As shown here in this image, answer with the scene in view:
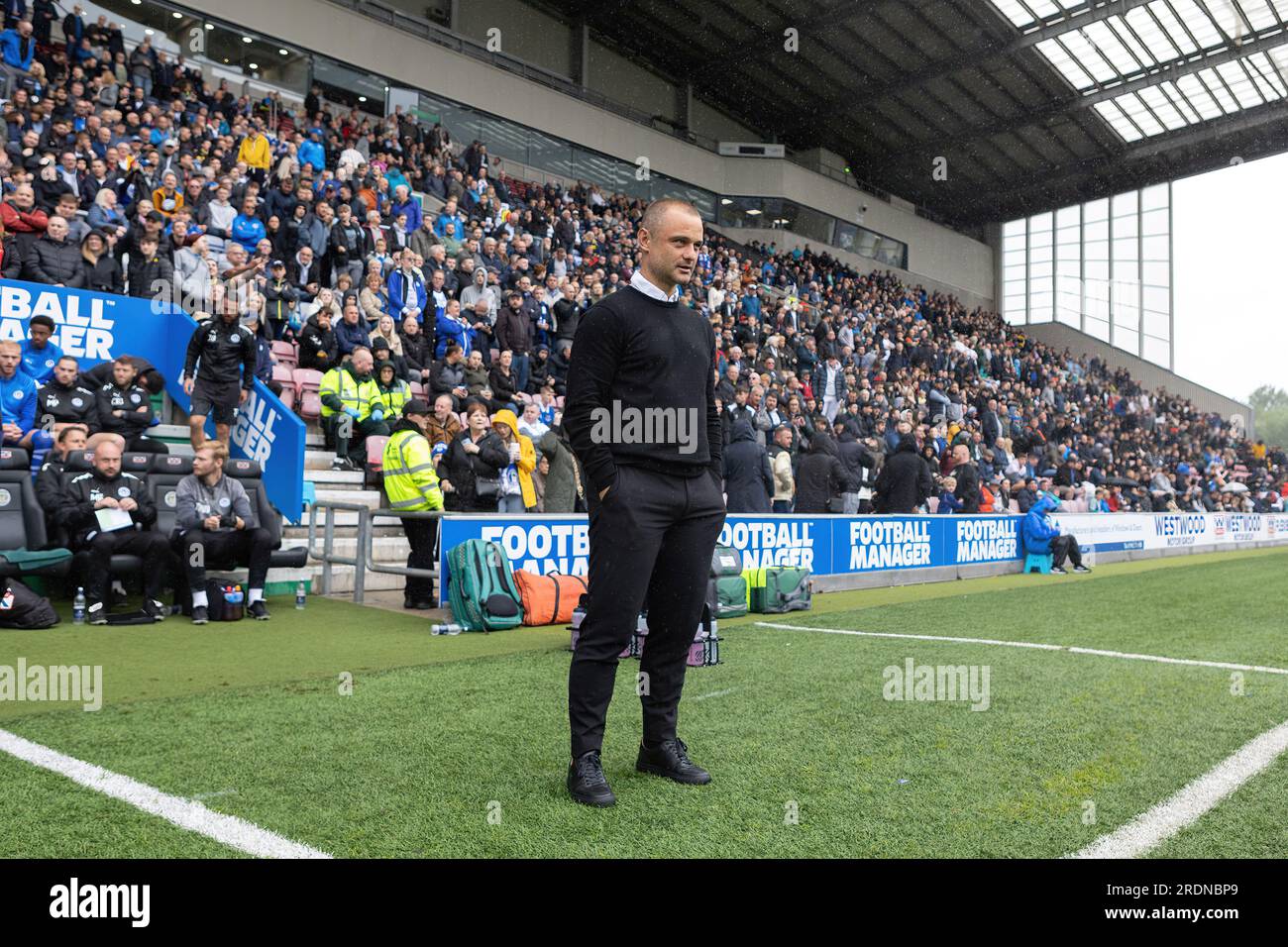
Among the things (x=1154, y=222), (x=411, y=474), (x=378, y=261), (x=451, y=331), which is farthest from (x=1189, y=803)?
(x=1154, y=222)

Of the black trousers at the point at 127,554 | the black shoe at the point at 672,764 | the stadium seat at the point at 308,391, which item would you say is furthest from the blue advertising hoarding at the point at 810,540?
the stadium seat at the point at 308,391

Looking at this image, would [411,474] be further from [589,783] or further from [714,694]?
[589,783]

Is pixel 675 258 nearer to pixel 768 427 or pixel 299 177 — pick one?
pixel 299 177

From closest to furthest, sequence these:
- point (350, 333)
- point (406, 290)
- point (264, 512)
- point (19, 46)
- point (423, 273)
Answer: point (264, 512), point (350, 333), point (406, 290), point (19, 46), point (423, 273)

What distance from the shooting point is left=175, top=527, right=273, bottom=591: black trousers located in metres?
7.71

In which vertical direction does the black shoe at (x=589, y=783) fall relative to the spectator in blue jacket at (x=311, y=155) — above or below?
below

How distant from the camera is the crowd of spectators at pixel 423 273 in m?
10.7

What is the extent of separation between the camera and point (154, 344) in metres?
10.5

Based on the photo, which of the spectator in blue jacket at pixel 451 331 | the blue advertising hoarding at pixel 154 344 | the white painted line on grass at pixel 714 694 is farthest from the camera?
the spectator in blue jacket at pixel 451 331

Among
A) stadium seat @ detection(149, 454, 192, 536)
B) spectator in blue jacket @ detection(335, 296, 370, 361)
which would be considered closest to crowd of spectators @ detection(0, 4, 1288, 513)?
spectator in blue jacket @ detection(335, 296, 370, 361)

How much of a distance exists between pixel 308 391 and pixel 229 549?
399 centimetres

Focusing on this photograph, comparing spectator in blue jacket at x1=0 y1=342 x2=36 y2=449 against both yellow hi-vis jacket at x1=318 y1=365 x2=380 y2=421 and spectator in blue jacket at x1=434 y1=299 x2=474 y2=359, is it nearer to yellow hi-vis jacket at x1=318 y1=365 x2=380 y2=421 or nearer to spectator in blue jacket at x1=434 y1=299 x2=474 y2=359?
yellow hi-vis jacket at x1=318 y1=365 x2=380 y2=421

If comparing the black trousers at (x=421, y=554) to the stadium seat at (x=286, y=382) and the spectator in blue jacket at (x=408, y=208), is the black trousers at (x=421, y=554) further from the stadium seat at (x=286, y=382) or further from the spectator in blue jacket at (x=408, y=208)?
the spectator in blue jacket at (x=408, y=208)
